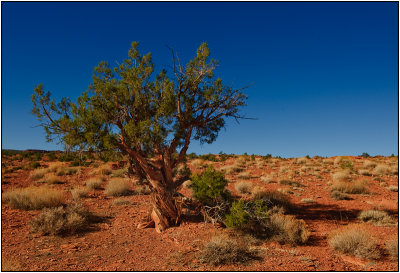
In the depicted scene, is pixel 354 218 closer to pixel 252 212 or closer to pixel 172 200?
pixel 252 212

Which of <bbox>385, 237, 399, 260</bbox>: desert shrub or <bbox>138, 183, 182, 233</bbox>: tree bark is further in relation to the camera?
<bbox>138, 183, 182, 233</bbox>: tree bark

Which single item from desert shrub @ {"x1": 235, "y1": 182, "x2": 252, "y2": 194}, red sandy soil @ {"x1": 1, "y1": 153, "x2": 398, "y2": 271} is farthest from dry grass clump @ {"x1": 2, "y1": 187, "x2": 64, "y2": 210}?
desert shrub @ {"x1": 235, "y1": 182, "x2": 252, "y2": 194}

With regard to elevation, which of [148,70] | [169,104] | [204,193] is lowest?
[204,193]

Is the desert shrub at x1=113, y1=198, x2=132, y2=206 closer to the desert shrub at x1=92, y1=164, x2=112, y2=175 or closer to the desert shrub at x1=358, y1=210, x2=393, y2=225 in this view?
the desert shrub at x1=92, y1=164, x2=112, y2=175

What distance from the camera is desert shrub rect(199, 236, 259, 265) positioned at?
6.71 m

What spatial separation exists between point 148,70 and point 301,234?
25.0 feet

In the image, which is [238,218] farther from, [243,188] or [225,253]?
[243,188]

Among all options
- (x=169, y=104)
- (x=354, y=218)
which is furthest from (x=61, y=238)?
(x=354, y=218)

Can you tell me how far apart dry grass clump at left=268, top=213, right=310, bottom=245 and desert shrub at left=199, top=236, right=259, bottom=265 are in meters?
1.52

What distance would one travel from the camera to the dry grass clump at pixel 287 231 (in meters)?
8.20

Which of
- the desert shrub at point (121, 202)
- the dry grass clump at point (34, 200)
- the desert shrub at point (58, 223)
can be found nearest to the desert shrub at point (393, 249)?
the desert shrub at point (58, 223)

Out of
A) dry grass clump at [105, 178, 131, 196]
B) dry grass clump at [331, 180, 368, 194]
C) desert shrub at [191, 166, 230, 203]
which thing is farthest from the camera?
dry grass clump at [331, 180, 368, 194]

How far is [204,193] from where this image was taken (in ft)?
33.6

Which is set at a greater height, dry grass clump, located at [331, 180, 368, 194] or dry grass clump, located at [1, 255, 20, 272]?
dry grass clump, located at [331, 180, 368, 194]
